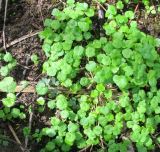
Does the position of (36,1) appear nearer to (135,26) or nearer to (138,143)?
(135,26)

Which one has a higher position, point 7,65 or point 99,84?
point 7,65

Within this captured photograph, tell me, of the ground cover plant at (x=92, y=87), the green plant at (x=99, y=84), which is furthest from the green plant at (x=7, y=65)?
the green plant at (x=99, y=84)

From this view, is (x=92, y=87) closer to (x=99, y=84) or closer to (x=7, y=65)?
(x=99, y=84)

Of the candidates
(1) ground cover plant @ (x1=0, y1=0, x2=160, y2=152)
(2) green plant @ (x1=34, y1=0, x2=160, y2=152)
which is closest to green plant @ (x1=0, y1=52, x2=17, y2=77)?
(1) ground cover plant @ (x1=0, y1=0, x2=160, y2=152)

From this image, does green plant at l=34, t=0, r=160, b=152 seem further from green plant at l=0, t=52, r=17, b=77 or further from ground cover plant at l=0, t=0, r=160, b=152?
green plant at l=0, t=52, r=17, b=77

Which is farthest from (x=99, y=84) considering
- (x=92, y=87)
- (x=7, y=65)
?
(x=7, y=65)

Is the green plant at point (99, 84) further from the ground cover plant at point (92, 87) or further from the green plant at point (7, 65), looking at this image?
the green plant at point (7, 65)
